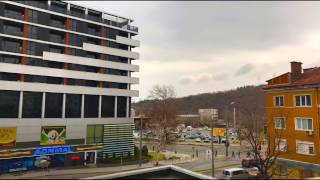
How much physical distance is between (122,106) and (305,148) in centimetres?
3257

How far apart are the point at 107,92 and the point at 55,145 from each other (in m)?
12.9

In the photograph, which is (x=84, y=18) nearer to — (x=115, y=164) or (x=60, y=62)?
(x=60, y=62)

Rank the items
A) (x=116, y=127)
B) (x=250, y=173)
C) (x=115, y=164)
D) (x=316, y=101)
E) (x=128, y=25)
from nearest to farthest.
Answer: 1. (x=316, y=101)
2. (x=250, y=173)
3. (x=115, y=164)
4. (x=116, y=127)
5. (x=128, y=25)

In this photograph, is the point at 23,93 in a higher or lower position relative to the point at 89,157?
higher

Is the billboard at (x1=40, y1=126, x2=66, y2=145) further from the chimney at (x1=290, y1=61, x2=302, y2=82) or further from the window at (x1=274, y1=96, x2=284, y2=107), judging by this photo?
the chimney at (x1=290, y1=61, x2=302, y2=82)

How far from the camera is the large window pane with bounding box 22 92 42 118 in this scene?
43.8 m

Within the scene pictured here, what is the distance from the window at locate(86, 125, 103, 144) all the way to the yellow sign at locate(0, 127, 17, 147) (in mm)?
11567

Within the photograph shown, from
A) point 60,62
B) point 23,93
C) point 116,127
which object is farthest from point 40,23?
point 116,127

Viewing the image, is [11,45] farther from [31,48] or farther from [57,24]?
[57,24]

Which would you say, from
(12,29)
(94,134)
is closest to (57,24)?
(12,29)

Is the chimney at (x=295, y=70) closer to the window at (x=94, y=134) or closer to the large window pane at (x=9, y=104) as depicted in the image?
the window at (x=94, y=134)

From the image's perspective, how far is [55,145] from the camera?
45750mm

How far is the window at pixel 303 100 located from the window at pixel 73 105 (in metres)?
32.6

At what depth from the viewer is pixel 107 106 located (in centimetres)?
5409
